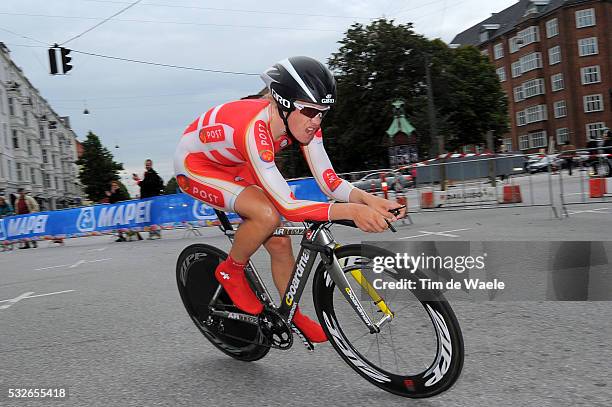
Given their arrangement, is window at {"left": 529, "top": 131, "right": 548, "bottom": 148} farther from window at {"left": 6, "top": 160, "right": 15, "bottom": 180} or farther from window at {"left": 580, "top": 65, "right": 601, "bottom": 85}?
window at {"left": 6, "top": 160, "right": 15, "bottom": 180}

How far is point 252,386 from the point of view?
340 cm

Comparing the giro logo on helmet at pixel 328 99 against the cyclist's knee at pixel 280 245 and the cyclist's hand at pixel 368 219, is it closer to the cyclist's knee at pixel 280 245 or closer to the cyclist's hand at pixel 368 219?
the cyclist's hand at pixel 368 219

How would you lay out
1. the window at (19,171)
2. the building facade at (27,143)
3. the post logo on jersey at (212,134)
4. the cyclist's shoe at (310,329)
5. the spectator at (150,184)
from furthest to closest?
1. the window at (19,171)
2. the building facade at (27,143)
3. the spectator at (150,184)
4. the post logo on jersey at (212,134)
5. the cyclist's shoe at (310,329)

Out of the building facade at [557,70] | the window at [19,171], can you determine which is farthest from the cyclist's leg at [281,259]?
the window at [19,171]

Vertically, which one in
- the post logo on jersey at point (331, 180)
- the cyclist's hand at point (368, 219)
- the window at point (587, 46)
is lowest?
the cyclist's hand at point (368, 219)

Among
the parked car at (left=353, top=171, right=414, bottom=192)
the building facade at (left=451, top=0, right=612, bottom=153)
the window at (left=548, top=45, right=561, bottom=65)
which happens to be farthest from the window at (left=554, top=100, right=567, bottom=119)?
the parked car at (left=353, top=171, right=414, bottom=192)

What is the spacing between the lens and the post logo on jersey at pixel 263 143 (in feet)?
10.00

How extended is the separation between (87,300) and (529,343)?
4904 millimetres

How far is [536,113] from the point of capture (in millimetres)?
69875

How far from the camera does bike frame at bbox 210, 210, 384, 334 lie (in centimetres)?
297

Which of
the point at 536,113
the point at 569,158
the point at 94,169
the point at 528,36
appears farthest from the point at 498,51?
the point at 569,158

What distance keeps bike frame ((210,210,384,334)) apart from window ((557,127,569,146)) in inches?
2677

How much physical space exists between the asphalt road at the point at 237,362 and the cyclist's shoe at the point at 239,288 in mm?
405

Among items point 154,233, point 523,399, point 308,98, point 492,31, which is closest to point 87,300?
point 308,98
